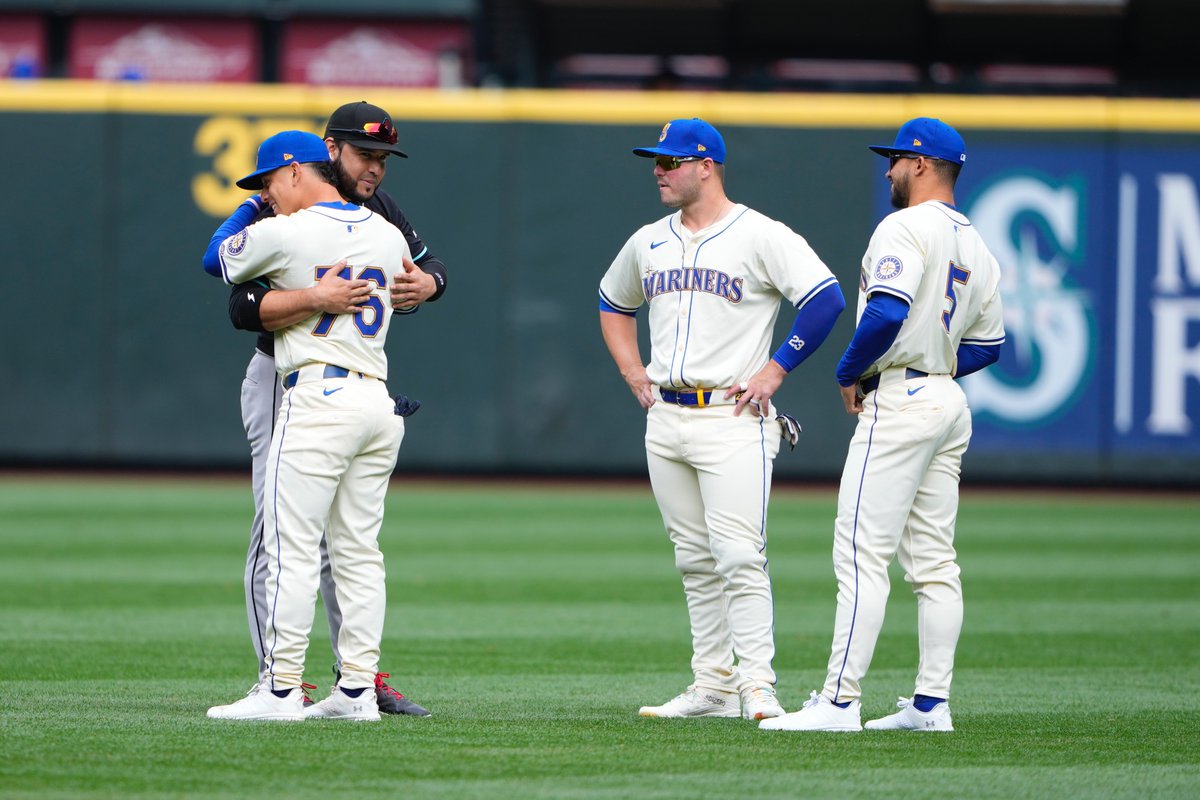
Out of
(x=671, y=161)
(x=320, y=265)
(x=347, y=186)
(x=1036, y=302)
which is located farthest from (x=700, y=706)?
(x=1036, y=302)

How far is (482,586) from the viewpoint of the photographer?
9719mm

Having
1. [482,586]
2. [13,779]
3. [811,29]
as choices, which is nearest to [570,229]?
[811,29]

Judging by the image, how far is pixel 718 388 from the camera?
5.73 meters

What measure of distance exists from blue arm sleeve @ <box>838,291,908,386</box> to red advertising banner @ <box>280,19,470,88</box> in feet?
43.7

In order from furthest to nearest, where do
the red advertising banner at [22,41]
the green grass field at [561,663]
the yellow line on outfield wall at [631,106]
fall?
the red advertising banner at [22,41] < the yellow line on outfield wall at [631,106] < the green grass field at [561,663]

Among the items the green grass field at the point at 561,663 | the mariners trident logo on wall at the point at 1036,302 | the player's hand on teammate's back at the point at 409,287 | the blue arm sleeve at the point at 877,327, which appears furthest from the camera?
the mariners trident logo on wall at the point at 1036,302

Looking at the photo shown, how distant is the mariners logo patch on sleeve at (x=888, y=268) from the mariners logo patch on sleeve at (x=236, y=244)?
78.7 inches

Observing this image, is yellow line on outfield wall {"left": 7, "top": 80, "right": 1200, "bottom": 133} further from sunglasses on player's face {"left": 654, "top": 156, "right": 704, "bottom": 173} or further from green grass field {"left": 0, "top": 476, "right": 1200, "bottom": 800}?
sunglasses on player's face {"left": 654, "top": 156, "right": 704, "bottom": 173}

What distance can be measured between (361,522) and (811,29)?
1378 cm

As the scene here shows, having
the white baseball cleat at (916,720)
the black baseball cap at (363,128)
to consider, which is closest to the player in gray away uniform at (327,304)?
the black baseball cap at (363,128)

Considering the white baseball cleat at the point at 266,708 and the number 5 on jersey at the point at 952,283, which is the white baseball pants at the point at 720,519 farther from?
the white baseball cleat at the point at 266,708

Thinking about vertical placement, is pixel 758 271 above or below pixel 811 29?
below

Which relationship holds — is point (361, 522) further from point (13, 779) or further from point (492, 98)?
point (492, 98)

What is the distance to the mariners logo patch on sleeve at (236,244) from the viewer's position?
17.5 feet
